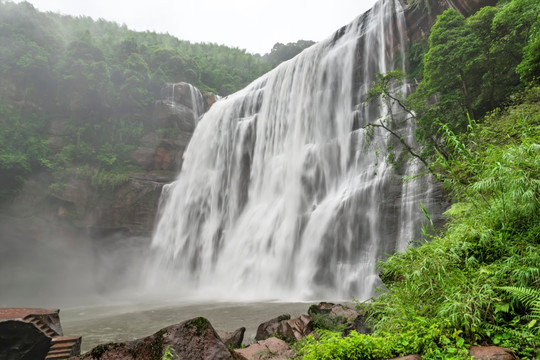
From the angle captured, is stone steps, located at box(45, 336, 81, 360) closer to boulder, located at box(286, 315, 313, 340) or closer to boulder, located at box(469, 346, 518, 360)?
boulder, located at box(286, 315, 313, 340)

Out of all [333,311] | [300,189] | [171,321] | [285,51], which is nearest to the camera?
[333,311]

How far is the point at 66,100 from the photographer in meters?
27.0

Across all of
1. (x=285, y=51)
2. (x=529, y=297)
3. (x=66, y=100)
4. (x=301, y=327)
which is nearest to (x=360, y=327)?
(x=301, y=327)

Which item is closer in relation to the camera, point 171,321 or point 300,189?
point 171,321

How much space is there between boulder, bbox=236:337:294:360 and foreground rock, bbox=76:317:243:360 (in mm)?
1295

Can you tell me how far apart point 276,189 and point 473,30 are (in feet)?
36.0

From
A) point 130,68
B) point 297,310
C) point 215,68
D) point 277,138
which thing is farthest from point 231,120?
point 215,68

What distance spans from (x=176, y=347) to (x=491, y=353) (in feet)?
8.64

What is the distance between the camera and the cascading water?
1245cm

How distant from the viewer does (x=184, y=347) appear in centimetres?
308

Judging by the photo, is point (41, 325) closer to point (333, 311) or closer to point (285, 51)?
point (333, 311)

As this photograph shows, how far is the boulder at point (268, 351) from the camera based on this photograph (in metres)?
4.34

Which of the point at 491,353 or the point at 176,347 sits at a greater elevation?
the point at 491,353

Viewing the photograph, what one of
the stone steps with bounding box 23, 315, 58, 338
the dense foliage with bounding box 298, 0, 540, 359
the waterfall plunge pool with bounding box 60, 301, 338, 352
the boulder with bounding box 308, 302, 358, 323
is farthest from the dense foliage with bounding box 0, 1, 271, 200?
the dense foliage with bounding box 298, 0, 540, 359
